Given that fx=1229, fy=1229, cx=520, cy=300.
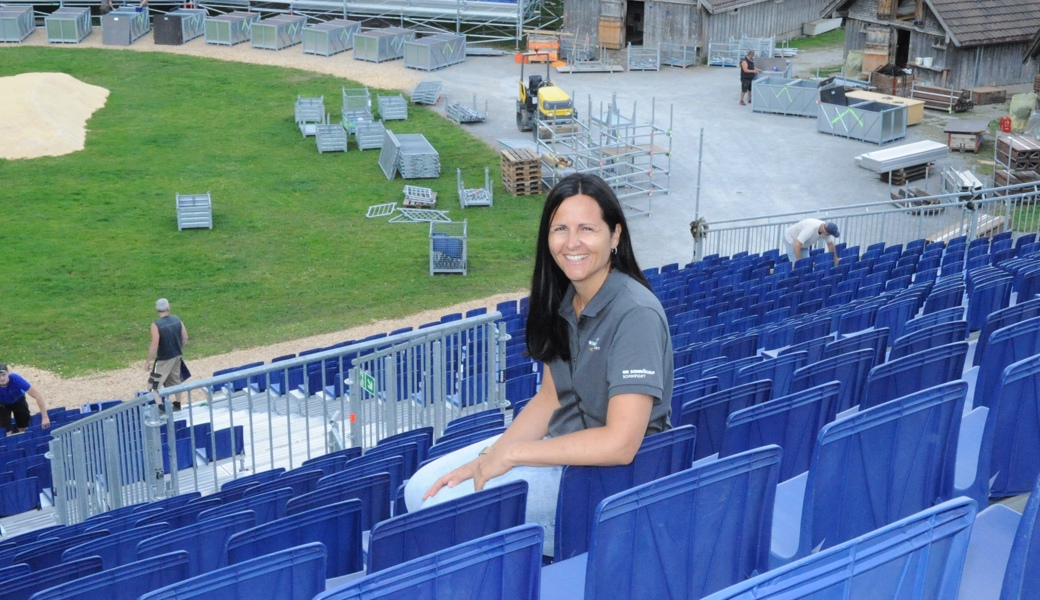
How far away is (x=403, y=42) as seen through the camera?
42.7 m

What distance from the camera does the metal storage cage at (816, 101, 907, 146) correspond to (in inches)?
1250

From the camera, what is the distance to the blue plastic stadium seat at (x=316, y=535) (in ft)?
19.4

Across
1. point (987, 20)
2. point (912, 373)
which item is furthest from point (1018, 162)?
point (912, 373)

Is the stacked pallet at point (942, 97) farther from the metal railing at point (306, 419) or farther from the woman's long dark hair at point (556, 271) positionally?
the woman's long dark hair at point (556, 271)

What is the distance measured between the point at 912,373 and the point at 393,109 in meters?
29.8

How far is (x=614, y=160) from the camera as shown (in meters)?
29.4

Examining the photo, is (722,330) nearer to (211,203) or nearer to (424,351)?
(424,351)

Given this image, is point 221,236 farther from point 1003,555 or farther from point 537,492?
point 1003,555

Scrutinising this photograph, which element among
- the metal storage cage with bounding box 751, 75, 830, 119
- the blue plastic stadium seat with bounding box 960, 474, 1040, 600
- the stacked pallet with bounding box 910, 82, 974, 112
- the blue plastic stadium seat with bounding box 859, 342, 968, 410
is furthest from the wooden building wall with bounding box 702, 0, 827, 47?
the blue plastic stadium seat with bounding box 960, 474, 1040, 600

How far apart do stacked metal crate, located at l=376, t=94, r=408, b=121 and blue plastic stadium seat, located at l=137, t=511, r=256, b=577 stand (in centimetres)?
2889

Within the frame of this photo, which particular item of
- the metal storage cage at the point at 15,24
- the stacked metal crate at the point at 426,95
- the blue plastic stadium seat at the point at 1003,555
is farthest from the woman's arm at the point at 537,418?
the metal storage cage at the point at 15,24

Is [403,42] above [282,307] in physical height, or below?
above

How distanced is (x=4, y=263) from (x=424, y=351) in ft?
54.4

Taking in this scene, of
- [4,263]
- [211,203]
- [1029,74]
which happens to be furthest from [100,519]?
[1029,74]
